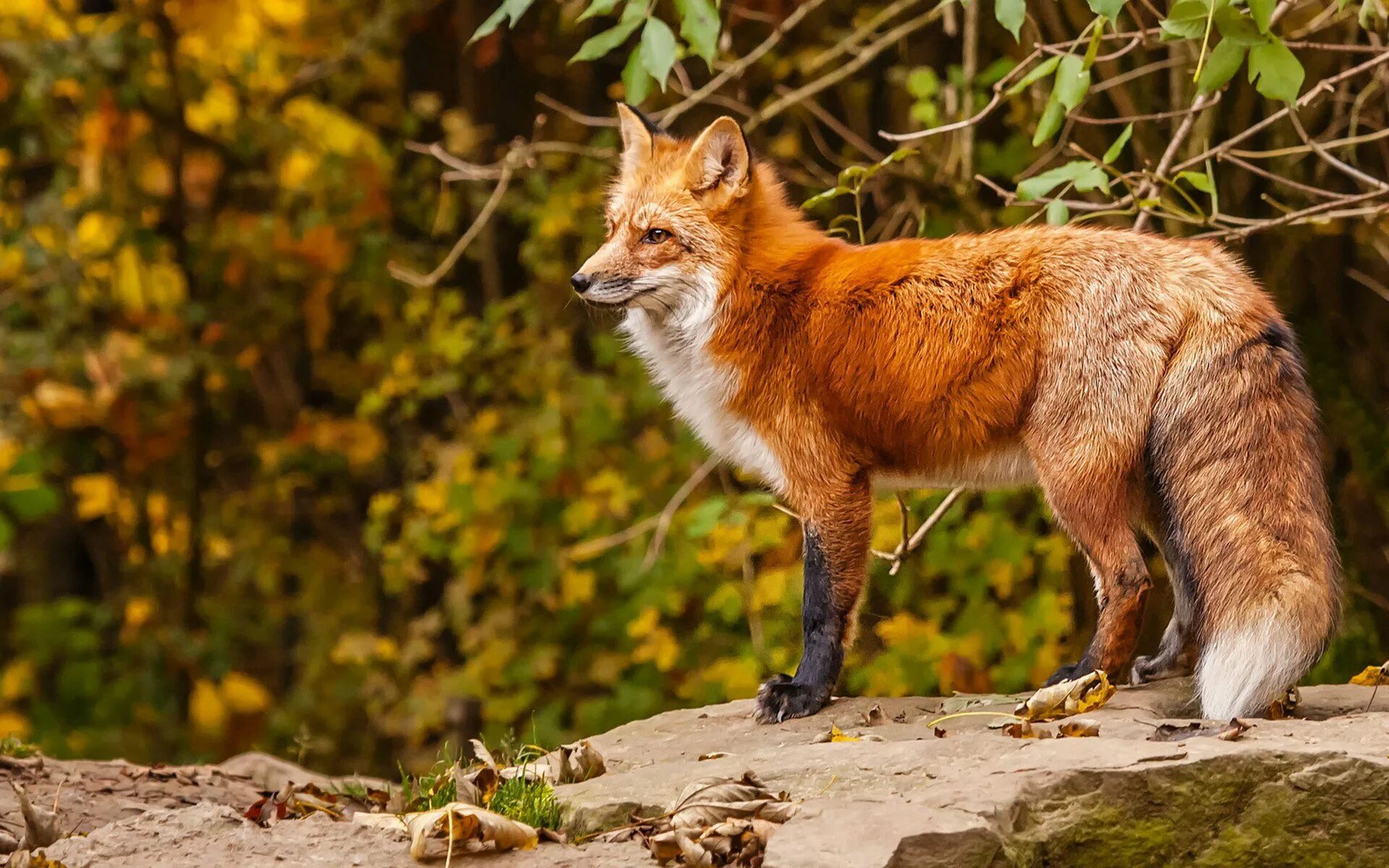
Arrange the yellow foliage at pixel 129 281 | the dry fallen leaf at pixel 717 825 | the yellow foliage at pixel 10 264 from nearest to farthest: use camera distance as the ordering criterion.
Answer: the dry fallen leaf at pixel 717 825
the yellow foliage at pixel 10 264
the yellow foliage at pixel 129 281

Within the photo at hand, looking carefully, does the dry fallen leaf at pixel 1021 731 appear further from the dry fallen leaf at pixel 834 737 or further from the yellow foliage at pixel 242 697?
the yellow foliage at pixel 242 697

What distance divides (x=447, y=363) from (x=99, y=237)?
2.86 metres

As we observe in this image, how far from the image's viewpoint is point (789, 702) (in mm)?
4461

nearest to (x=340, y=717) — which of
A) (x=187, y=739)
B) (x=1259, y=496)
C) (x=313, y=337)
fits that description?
(x=187, y=739)

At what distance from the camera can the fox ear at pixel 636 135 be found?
5117mm

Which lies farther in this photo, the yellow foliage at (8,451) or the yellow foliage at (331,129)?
the yellow foliage at (331,129)

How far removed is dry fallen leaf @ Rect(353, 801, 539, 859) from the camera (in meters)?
3.25

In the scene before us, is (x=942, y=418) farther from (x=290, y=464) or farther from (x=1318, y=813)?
(x=290, y=464)

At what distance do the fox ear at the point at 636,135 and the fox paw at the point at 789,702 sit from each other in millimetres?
1904

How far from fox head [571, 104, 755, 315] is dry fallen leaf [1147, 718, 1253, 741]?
2003 mm

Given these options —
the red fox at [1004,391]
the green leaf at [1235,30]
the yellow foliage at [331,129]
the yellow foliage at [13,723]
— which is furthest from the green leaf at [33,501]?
the green leaf at [1235,30]

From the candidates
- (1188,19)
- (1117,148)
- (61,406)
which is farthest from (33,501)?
(1188,19)

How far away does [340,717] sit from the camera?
11.2m

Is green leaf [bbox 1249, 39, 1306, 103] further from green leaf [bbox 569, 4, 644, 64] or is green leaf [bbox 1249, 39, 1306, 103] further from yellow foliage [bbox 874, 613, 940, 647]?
yellow foliage [bbox 874, 613, 940, 647]
